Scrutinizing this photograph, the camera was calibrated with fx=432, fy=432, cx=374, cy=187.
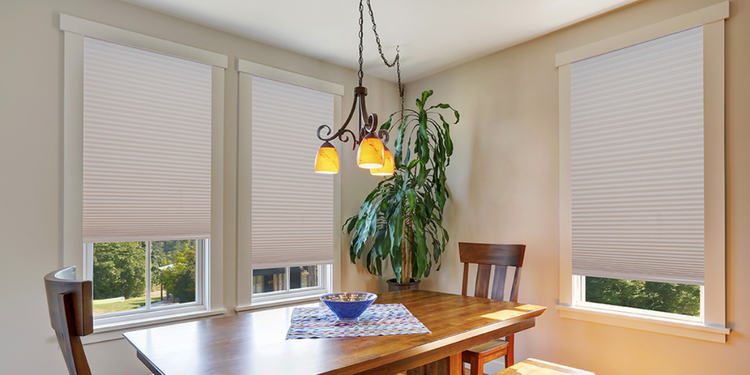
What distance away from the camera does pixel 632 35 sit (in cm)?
282

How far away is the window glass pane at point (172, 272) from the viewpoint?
9.75 feet

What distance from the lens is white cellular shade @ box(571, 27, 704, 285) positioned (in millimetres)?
2547

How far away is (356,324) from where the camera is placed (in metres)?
1.87

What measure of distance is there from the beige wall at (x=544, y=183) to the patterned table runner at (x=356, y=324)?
5.27 ft

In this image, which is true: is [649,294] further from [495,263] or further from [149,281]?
[149,281]

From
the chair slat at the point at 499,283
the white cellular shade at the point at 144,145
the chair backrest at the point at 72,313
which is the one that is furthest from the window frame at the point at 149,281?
the chair slat at the point at 499,283

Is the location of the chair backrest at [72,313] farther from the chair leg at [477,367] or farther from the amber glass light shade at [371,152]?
the chair leg at [477,367]

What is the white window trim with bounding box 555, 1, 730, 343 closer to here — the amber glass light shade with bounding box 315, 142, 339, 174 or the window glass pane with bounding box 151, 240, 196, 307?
the amber glass light shade with bounding box 315, 142, 339, 174

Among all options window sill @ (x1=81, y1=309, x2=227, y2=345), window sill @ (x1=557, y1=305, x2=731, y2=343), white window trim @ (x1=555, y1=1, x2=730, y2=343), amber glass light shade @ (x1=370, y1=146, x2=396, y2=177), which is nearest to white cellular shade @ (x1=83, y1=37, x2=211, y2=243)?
window sill @ (x1=81, y1=309, x2=227, y2=345)

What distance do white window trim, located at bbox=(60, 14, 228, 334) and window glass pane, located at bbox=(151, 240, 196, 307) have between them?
10 centimetres

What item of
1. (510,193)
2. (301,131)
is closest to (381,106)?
(301,131)

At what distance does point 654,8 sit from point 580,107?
73cm

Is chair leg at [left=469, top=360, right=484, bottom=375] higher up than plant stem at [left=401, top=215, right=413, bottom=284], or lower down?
lower down

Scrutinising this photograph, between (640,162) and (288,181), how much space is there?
255 cm
